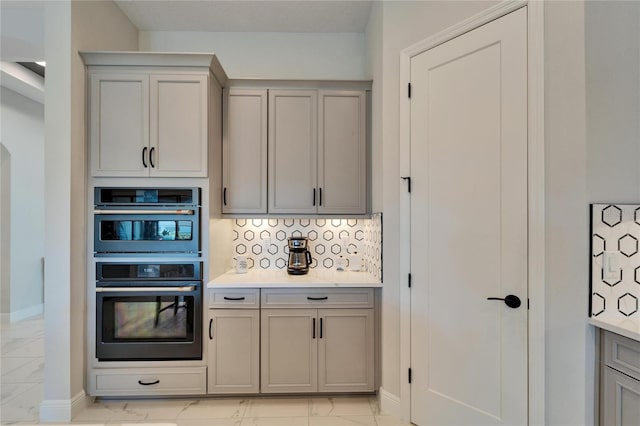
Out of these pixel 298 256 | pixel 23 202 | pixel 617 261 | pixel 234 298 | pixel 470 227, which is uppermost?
pixel 23 202

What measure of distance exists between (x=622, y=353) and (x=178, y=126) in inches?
113

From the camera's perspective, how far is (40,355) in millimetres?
3225

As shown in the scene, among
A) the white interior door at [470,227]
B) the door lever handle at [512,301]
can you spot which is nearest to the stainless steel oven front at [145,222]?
the white interior door at [470,227]

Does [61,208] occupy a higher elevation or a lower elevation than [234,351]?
higher

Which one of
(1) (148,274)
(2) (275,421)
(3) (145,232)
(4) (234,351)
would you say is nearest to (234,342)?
(4) (234,351)

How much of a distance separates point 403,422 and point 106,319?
7.44 ft

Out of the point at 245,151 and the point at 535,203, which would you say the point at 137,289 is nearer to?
the point at 245,151

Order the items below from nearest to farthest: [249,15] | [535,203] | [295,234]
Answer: [535,203] < [249,15] < [295,234]

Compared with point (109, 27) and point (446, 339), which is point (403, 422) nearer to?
point (446, 339)

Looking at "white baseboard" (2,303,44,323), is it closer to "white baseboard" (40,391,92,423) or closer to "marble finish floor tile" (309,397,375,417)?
"white baseboard" (40,391,92,423)

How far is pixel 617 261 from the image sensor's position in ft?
4.89

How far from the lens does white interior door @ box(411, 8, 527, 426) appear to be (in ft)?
5.68

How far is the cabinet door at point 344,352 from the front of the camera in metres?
2.46

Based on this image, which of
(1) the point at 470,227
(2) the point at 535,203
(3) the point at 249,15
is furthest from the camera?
(3) the point at 249,15
